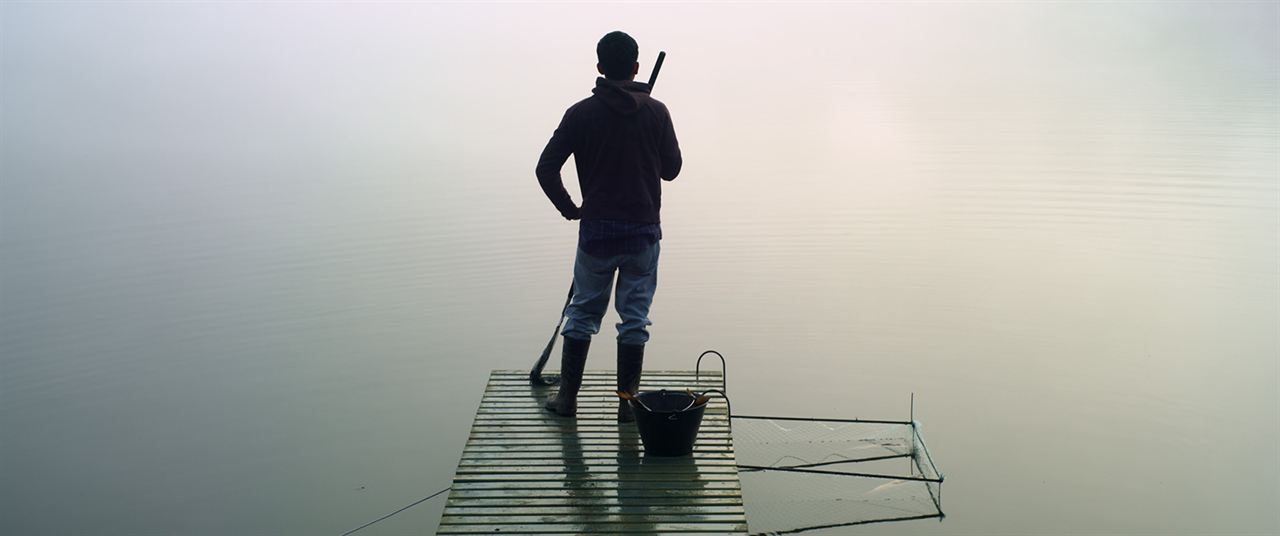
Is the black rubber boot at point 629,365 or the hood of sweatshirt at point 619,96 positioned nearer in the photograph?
the hood of sweatshirt at point 619,96

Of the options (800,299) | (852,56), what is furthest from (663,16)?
(800,299)

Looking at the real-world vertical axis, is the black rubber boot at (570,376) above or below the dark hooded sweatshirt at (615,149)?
below

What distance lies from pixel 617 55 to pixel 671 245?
6.77 m

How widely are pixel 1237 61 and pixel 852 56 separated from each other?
5.23 m

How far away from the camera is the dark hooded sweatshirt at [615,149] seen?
12.8 ft

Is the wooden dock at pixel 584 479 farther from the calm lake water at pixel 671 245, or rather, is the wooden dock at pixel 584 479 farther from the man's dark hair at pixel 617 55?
the calm lake water at pixel 671 245


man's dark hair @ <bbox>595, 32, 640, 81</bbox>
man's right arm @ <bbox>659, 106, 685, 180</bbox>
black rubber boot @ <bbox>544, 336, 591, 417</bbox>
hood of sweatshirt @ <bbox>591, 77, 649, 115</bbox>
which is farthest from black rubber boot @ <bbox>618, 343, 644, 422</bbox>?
man's dark hair @ <bbox>595, 32, 640, 81</bbox>

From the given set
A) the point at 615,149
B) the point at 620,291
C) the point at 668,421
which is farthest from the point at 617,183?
the point at 668,421

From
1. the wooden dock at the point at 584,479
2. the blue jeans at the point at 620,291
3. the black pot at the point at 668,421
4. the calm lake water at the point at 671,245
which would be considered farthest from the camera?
the calm lake water at the point at 671,245

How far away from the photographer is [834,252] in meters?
10.5

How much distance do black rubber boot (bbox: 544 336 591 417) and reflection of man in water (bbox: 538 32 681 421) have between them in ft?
0.04

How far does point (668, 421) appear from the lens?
3.97m

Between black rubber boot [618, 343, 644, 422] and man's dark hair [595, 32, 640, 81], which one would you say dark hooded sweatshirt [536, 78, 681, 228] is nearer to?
man's dark hair [595, 32, 640, 81]

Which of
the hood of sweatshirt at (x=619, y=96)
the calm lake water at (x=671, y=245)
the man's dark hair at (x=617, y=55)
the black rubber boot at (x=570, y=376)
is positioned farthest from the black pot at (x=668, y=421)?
the calm lake water at (x=671, y=245)
